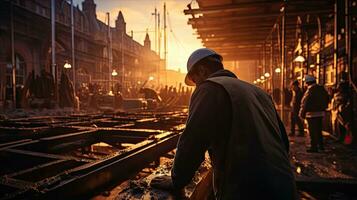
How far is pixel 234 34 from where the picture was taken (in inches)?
571

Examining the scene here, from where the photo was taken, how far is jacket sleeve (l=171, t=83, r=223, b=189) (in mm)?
1646

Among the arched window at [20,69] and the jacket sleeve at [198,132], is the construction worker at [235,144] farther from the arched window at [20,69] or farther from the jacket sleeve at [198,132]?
the arched window at [20,69]

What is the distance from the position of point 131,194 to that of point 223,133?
87 centimetres

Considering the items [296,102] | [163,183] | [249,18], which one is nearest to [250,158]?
[163,183]

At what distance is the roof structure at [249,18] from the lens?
9.68 meters

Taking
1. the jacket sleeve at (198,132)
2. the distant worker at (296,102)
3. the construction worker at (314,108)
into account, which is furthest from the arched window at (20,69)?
the jacket sleeve at (198,132)

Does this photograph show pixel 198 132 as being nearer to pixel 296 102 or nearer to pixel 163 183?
pixel 163 183

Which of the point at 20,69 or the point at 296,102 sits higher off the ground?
the point at 20,69

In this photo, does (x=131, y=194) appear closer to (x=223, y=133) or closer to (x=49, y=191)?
(x=49, y=191)

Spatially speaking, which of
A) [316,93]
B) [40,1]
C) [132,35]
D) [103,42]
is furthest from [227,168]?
[132,35]

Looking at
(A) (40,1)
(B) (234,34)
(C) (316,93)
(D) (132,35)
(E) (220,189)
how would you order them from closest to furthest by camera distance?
(E) (220,189), (C) (316,93), (B) (234,34), (A) (40,1), (D) (132,35)

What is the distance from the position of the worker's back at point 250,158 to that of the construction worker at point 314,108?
5.72m

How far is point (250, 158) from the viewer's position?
1620 mm

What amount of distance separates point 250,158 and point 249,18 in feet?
35.6
